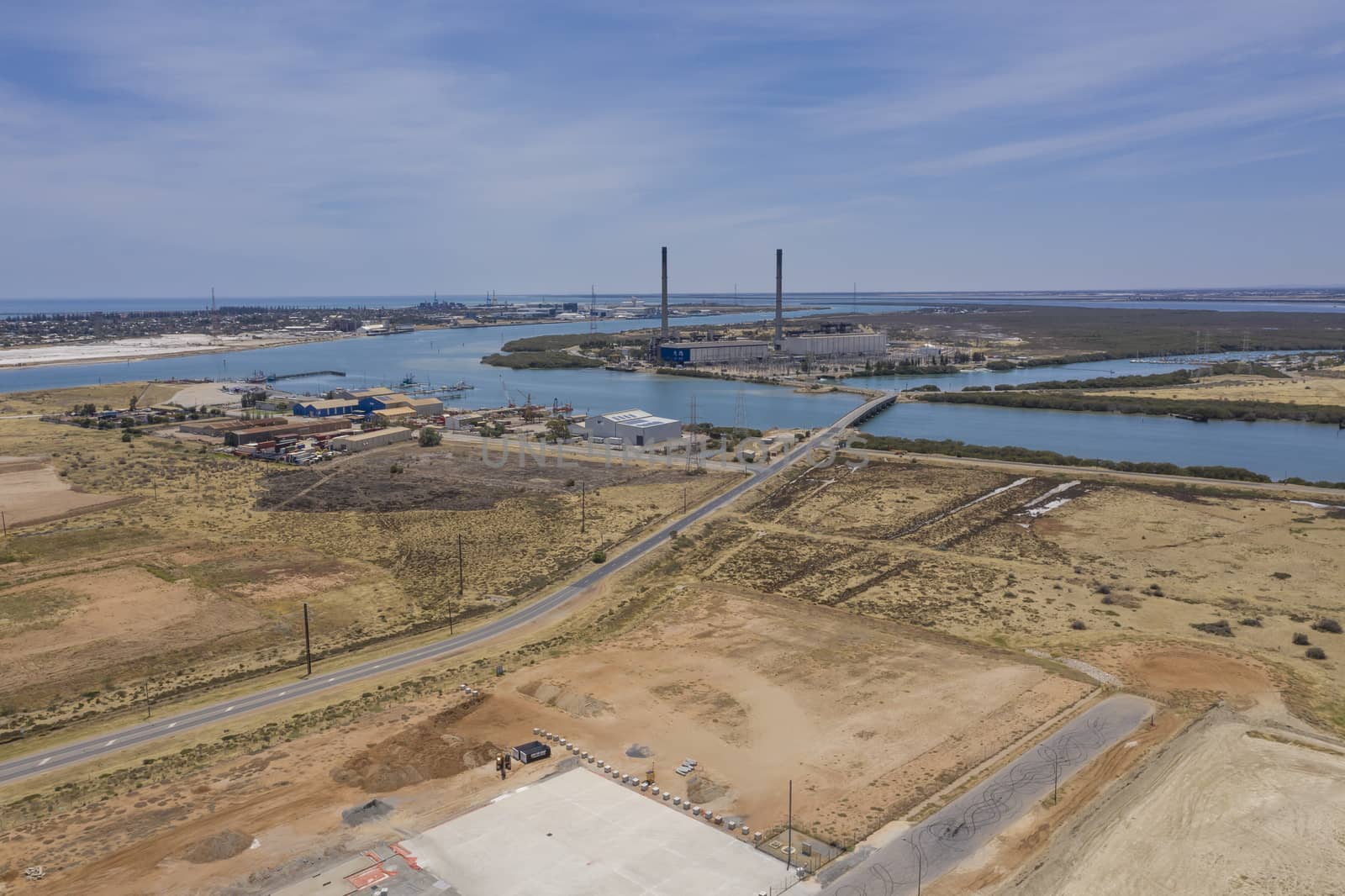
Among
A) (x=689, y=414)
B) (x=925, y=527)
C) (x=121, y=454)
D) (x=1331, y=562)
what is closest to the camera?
(x=1331, y=562)

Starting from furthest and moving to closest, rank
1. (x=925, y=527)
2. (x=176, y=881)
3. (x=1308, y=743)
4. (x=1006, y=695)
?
(x=925, y=527), (x=1006, y=695), (x=1308, y=743), (x=176, y=881)

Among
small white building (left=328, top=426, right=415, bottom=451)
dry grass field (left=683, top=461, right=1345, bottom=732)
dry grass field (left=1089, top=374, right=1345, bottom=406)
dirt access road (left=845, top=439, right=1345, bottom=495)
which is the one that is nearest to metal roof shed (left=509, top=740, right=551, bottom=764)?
dry grass field (left=683, top=461, right=1345, bottom=732)

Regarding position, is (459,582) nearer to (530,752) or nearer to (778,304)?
(530,752)

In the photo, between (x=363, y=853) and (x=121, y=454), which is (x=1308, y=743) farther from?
(x=121, y=454)

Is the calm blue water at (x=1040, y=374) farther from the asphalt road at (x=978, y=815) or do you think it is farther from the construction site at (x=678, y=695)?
the asphalt road at (x=978, y=815)

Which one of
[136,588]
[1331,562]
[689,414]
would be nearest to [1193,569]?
[1331,562]

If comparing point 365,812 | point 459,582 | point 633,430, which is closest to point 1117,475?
point 633,430
